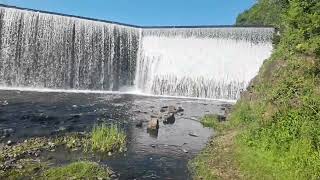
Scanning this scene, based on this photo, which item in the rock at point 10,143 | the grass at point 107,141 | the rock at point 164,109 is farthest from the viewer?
the rock at point 164,109

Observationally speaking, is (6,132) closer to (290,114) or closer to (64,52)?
(290,114)

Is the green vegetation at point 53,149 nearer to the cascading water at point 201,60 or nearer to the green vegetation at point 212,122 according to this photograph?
the green vegetation at point 212,122

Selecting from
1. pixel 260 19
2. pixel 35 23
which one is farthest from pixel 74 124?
pixel 260 19

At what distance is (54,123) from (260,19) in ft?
143

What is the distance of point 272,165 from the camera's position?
12359 millimetres

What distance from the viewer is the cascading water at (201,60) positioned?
36.4 meters

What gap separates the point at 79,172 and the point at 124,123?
9953mm

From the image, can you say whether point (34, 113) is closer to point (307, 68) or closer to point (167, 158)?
point (167, 158)

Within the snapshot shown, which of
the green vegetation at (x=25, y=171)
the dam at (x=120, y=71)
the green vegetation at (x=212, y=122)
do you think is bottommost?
the green vegetation at (x=25, y=171)

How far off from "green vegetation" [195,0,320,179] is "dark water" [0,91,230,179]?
4.73 feet

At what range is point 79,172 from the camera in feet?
42.5

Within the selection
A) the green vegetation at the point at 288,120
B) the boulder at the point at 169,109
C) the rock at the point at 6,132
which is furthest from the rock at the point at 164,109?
the rock at the point at 6,132

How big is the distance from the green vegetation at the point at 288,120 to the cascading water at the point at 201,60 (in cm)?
1394

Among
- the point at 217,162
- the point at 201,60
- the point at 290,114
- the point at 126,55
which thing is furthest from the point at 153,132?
the point at 126,55
